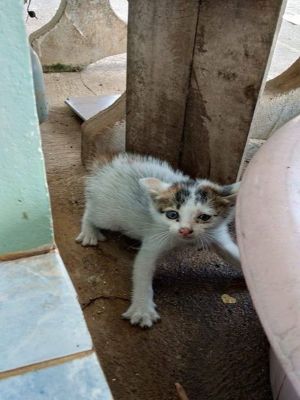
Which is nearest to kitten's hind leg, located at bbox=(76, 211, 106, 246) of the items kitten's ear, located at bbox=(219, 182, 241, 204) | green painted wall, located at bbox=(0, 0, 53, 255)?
kitten's ear, located at bbox=(219, 182, 241, 204)

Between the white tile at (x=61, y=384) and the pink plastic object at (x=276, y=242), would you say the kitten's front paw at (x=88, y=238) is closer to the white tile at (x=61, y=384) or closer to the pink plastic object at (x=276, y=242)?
the pink plastic object at (x=276, y=242)

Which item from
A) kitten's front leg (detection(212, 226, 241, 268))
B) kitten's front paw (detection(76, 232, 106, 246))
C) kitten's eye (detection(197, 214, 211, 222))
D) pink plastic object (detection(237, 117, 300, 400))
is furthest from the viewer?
kitten's front paw (detection(76, 232, 106, 246))

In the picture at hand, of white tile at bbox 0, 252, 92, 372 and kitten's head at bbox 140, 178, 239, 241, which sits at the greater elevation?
white tile at bbox 0, 252, 92, 372

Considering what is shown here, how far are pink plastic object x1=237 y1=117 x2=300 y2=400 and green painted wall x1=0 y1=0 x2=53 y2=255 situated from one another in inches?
13.4

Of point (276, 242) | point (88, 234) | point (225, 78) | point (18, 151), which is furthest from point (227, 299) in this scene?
point (18, 151)

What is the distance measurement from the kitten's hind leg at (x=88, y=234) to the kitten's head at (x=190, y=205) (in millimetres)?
375

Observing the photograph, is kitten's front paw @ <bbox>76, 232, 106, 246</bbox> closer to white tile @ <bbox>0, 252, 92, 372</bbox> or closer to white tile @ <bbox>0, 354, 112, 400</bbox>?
white tile @ <bbox>0, 252, 92, 372</bbox>

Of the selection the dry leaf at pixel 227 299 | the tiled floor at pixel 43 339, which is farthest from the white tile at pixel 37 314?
the dry leaf at pixel 227 299

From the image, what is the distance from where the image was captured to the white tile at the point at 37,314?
63 centimetres

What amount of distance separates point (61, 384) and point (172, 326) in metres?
0.80

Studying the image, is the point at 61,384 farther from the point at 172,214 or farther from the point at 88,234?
the point at 88,234

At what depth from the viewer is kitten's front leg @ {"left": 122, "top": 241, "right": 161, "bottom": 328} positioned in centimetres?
135

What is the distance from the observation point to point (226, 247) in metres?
1.47

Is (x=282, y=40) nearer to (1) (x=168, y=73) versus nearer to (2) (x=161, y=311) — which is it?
(1) (x=168, y=73)
